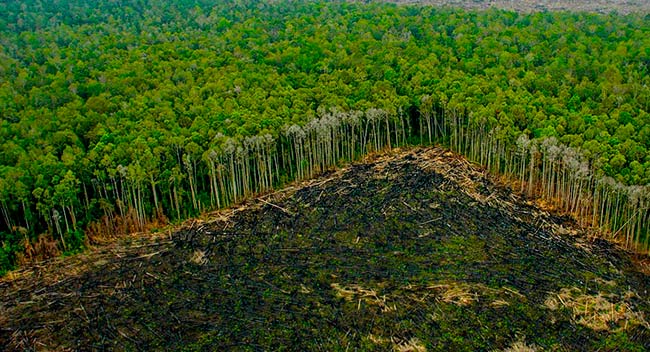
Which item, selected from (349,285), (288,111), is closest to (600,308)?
(349,285)

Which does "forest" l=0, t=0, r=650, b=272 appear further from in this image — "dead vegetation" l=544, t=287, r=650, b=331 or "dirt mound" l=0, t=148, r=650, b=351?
"dead vegetation" l=544, t=287, r=650, b=331

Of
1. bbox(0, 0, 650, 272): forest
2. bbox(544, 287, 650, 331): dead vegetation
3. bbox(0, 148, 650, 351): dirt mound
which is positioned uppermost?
bbox(0, 0, 650, 272): forest

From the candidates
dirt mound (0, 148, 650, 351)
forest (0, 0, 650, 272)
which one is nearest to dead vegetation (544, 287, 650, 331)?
dirt mound (0, 148, 650, 351)

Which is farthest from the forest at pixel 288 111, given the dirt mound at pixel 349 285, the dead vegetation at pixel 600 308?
the dead vegetation at pixel 600 308

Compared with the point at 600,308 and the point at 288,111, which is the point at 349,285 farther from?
the point at 288,111

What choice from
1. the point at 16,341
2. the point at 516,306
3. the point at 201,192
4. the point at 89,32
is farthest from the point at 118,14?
the point at 516,306

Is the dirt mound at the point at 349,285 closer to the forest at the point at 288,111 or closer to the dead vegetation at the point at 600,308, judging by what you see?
the dead vegetation at the point at 600,308
